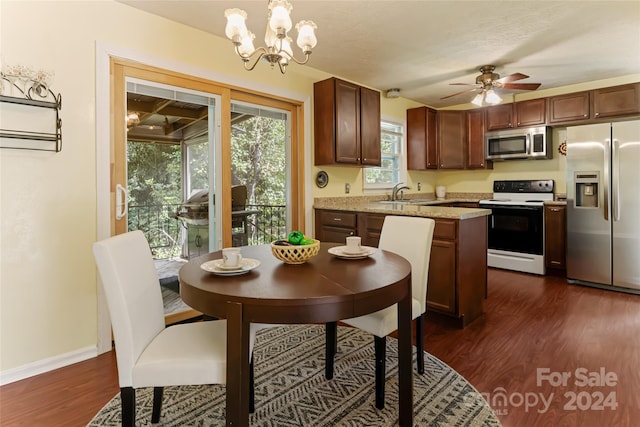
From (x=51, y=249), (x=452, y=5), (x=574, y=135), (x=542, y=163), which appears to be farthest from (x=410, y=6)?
(x=542, y=163)

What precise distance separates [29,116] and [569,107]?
5369 millimetres

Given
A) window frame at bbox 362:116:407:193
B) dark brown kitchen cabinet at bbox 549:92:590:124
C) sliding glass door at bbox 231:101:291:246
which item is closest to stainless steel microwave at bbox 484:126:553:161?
dark brown kitchen cabinet at bbox 549:92:590:124

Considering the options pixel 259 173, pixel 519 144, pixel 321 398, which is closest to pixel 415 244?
pixel 321 398

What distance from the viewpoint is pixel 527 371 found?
6.71 feet

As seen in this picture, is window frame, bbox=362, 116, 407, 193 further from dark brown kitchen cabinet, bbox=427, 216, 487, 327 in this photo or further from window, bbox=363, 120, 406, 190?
dark brown kitchen cabinet, bbox=427, 216, 487, 327

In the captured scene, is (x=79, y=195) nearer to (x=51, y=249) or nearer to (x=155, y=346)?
(x=51, y=249)

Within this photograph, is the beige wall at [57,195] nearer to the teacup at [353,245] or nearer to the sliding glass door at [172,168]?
the sliding glass door at [172,168]

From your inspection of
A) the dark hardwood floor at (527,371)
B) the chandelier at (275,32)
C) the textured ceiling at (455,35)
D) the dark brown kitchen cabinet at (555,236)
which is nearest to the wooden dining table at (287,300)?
the dark hardwood floor at (527,371)

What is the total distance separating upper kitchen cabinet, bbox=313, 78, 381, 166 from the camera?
3578 mm

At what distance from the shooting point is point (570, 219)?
12.6 ft

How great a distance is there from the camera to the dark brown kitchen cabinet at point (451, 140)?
5.06 meters

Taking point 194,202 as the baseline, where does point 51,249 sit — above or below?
below

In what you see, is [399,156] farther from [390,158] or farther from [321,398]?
[321,398]

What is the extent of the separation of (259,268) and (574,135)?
13.1 feet
